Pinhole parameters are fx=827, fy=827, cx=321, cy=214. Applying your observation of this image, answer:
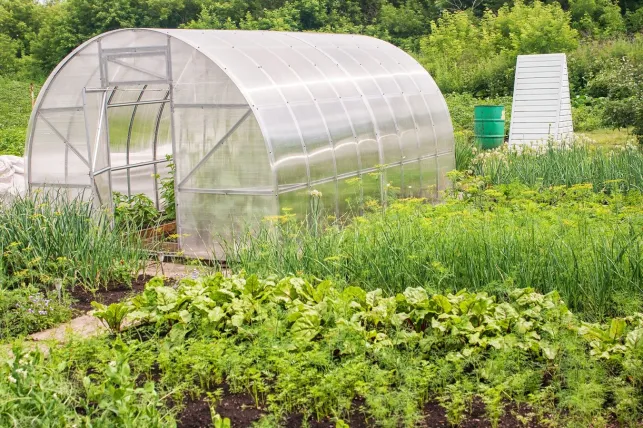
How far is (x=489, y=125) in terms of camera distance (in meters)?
15.7

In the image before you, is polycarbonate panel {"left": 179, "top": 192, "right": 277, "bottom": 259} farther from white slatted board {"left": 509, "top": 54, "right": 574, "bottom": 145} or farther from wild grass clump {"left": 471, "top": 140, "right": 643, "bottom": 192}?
white slatted board {"left": 509, "top": 54, "right": 574, "bottom": 145}

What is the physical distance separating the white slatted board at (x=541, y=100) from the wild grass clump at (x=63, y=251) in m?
10.4

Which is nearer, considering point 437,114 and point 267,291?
point 267,291

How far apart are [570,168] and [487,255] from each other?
184 inches

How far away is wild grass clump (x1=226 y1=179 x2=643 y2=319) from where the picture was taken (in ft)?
17.8

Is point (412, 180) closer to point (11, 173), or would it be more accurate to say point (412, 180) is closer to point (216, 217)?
point (216, 217)

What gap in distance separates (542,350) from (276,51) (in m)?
6.02

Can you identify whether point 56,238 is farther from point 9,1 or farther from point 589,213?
point 9,1

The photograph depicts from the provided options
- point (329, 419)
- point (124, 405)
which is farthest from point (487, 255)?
point (124, 405)

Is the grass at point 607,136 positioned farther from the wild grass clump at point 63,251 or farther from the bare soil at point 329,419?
the bare soil at point 329,419

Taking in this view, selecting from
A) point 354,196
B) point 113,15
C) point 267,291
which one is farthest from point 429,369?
point 113,15

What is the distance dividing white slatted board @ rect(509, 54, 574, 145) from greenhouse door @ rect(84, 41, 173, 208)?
787cm

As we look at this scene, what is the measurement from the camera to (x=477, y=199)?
8883mm

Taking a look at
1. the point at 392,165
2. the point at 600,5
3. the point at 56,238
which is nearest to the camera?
the point at 56,238
